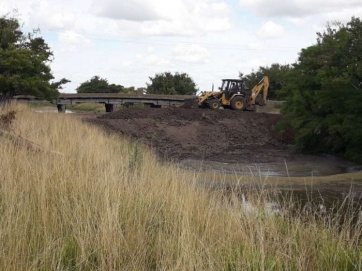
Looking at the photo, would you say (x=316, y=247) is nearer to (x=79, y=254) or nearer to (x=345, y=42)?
(x=79, y=254)

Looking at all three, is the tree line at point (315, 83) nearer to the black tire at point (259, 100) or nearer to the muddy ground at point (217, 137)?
the muddy ground at point (217, 137)

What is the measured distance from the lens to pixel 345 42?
2134 centimetres

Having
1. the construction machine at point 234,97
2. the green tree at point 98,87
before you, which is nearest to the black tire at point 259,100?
the construction machine at point 234,97

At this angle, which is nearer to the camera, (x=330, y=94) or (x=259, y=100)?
(x=330, y=94)

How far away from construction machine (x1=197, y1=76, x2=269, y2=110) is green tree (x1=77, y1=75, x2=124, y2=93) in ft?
136

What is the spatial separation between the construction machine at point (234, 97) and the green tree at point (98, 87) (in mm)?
41375

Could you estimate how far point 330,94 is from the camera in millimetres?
21750

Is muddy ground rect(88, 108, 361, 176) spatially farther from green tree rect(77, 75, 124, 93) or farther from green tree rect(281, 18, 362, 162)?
green tree rect(77, 75, 124, 93)

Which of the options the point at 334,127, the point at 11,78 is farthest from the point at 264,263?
the point at 11,78

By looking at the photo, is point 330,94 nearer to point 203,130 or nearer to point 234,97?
point 203,130

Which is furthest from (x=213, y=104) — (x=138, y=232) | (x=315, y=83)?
(x=138, y=232)

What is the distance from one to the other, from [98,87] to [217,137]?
163 ft

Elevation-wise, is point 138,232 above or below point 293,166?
above

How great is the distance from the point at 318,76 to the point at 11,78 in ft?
46.9
